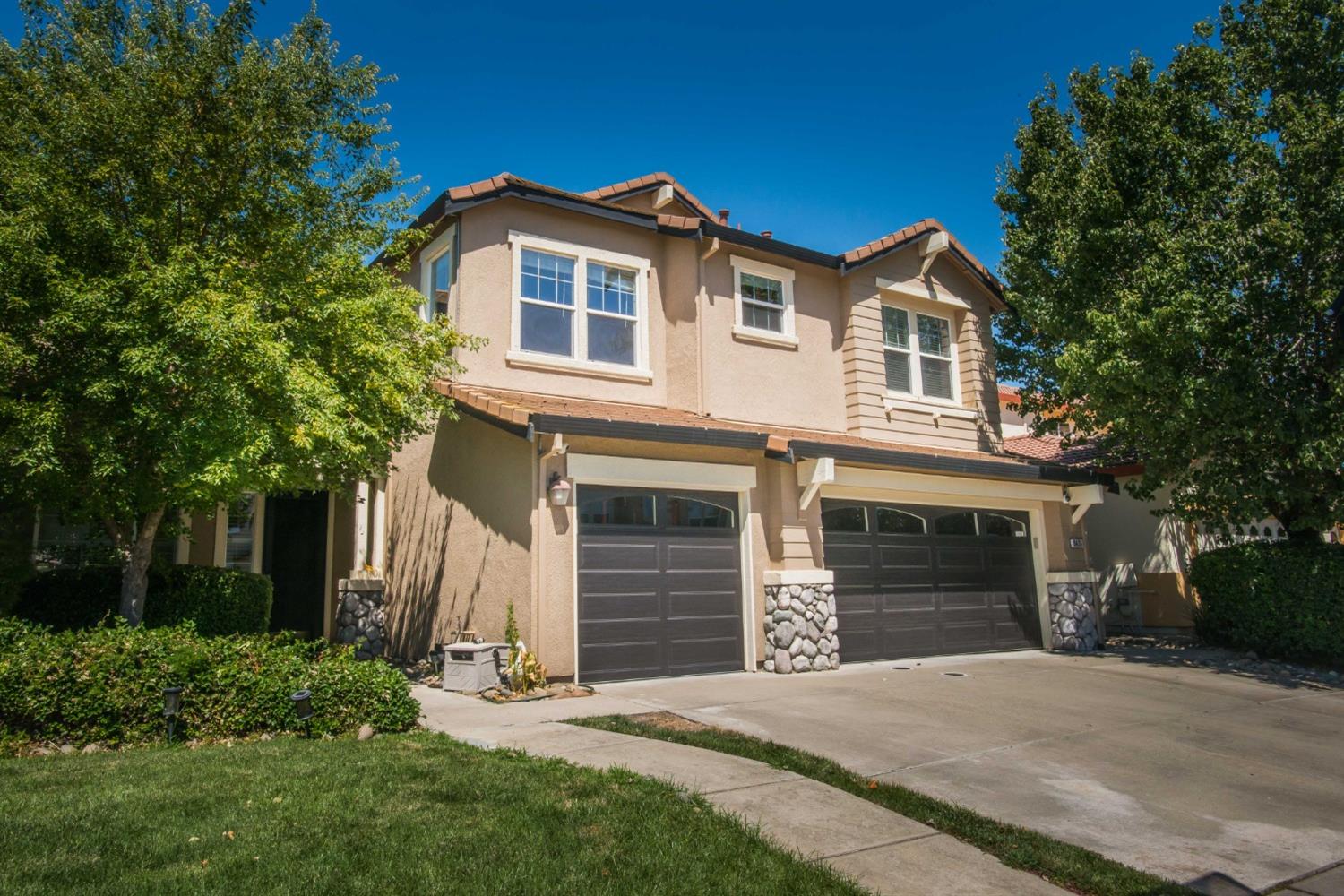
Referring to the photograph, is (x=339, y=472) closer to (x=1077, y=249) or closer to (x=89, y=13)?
(x=89, y=13)

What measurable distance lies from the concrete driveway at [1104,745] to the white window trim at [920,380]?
495 centimetres

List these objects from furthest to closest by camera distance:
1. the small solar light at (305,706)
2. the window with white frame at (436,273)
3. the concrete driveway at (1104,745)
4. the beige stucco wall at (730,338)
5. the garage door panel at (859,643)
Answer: the window with white frame at (436,273) → the garage door panel at (859,643) → the beige stucco wall at (730,338) → the small solar light at (305,706) → the concrete driveway at (1104,745)

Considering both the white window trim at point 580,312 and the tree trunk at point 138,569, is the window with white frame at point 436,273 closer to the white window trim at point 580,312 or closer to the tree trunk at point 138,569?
the white window trim at point 580,312

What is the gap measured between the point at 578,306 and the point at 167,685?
769cm

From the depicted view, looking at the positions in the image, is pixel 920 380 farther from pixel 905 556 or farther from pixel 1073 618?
pixel 1073 618

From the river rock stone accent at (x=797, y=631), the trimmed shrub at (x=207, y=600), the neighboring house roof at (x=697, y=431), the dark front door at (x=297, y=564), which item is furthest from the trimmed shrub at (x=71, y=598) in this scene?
the river rock stone accent at (x=797, y=631)

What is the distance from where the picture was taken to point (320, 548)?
49.8 ft

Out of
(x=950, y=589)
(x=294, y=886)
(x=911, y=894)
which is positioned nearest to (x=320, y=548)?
(x=950, y=589)

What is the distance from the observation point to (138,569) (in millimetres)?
9117

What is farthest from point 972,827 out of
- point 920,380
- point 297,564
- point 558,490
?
point 297,564

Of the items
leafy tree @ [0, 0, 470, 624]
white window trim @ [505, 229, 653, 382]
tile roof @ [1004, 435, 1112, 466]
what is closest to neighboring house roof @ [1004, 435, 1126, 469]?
tile roof @ [1004, 435, 1112, 466]

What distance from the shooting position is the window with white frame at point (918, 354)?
52.1 feet

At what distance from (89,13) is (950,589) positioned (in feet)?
45.5

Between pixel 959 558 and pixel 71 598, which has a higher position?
pixel 959 558
